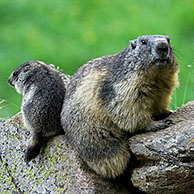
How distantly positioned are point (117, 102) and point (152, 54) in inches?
29.8

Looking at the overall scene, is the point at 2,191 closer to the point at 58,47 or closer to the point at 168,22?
the point at 58,47

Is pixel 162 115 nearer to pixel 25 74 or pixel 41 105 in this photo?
pixel 41 105

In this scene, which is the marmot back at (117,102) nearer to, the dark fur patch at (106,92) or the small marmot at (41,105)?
the dark fur patch at (106,92)

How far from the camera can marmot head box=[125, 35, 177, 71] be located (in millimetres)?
5227

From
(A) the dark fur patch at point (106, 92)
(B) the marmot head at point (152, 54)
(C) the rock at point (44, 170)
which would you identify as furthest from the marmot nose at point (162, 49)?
(C) the rock at point (44, 170)

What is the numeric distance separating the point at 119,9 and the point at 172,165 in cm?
758

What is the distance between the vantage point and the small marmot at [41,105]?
611cm

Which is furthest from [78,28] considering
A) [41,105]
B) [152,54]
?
[152,54]

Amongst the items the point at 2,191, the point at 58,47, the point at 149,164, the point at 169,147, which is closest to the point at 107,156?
the point at 149,164

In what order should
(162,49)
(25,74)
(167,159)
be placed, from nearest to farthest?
(167,159) < (162,49) < (25,74)

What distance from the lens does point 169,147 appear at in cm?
511

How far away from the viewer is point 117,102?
5.59m

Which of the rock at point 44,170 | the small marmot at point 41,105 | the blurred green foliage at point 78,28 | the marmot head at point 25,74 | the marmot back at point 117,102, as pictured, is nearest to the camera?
the marmot back at point 117,102

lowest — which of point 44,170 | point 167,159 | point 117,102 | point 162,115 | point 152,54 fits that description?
point 44,170
